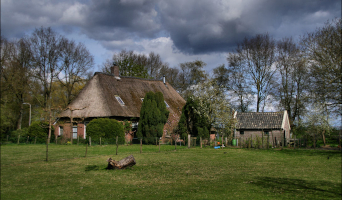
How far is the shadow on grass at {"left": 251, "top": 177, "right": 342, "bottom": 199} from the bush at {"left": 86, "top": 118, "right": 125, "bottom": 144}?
1854 cm

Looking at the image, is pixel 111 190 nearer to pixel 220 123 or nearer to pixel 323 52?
pixel 323 52

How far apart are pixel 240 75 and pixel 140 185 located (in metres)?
33.0

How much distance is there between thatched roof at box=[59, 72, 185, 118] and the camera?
30.2 m

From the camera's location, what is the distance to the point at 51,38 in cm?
1434

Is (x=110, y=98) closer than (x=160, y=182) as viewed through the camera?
No

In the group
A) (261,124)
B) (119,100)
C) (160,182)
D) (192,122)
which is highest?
(119,100)

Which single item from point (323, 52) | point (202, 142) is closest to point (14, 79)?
point (323, 52)

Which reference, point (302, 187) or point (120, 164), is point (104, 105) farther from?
point (302, 187)

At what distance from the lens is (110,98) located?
31.6 meters

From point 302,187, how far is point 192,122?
69.4 feet

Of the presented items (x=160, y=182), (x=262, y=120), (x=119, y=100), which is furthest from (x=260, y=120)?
(x=160, y=182)

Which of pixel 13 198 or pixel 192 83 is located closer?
pixel 13 198

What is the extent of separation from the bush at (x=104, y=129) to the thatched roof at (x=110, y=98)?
2.08 metres

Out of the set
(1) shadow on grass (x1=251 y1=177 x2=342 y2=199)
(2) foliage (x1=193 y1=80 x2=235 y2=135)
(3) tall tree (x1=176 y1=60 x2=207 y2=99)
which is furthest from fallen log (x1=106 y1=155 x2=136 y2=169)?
(3) tall tree (x1=176 y1=60 x2=207 y2=99)
